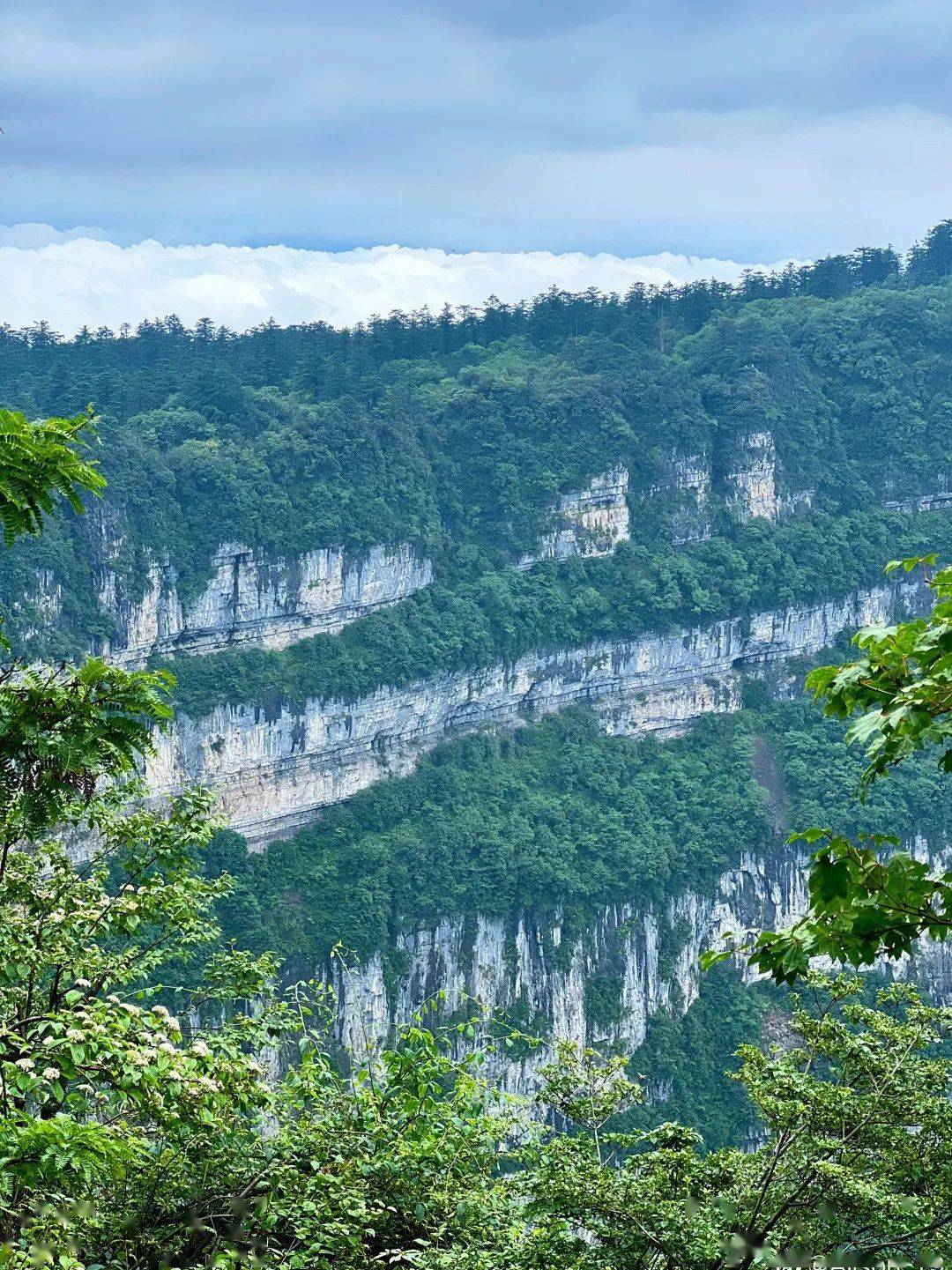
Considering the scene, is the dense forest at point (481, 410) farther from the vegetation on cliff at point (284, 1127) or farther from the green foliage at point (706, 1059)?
the vegetation on cliff at point (284, 1127)

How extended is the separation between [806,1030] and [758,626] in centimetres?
3925

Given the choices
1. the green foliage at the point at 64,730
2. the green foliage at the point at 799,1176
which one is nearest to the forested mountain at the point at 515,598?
the green foliage at the point at 799,1176

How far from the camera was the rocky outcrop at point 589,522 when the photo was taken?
44.8 metres

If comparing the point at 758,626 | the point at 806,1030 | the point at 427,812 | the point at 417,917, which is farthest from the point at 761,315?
the point at 806,1030

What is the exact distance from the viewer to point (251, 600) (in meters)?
38.0

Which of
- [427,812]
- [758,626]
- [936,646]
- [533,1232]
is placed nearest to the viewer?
[936,646]

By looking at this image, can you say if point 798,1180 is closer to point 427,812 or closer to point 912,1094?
point 912,1094

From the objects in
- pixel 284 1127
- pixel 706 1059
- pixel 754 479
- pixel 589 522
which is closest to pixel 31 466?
pixel 284 1127

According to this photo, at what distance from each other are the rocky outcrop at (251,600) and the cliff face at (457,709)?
Answer: 99.0 inches

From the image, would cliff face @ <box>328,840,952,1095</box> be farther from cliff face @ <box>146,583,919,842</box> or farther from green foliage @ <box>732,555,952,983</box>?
green foliage @ <box>732,555,952,983</box>

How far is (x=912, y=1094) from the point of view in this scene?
6.57 meters

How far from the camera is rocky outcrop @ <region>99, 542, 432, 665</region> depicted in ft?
116

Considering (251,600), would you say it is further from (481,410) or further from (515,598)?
(481,410)

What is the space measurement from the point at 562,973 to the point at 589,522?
15.7 m
